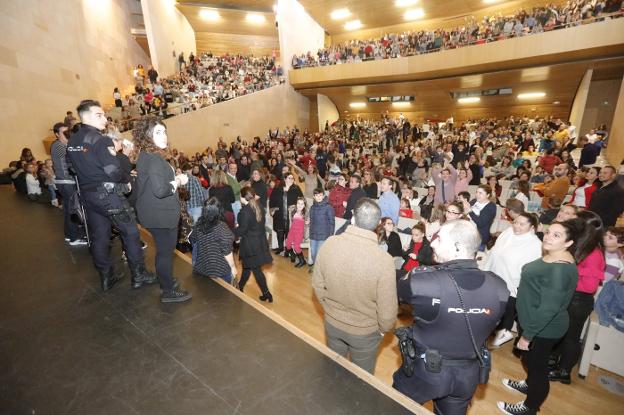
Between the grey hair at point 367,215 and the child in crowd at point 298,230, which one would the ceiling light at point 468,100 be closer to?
the child in crowd at point 298,230

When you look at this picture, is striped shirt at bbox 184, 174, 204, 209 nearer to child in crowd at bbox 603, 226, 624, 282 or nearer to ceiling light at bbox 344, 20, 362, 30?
child in crowd at bbox 603, 226, 624, 282

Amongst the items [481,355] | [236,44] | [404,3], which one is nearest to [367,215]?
[481,355]

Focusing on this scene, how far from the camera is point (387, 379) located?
10.4 ft

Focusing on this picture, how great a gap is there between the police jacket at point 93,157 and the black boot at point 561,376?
13.9 feet

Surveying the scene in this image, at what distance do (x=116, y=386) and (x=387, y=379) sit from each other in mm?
2494

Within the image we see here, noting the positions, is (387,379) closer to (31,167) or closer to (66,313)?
(66,313)

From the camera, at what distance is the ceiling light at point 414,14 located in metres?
18.4

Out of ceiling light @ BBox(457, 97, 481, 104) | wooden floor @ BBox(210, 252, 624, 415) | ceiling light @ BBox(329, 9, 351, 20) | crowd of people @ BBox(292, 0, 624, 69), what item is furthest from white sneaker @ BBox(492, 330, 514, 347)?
ceiling light @ BBox(329, 9, 351, 20)

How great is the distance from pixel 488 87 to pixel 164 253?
1862 centimetres

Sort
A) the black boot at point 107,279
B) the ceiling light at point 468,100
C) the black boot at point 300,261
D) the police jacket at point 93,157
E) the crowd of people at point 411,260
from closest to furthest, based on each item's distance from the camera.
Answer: the crowd of people at point 411,260 → the police jacket at point 93,157 → the black boot at point 107,279 → the black boot at point 300,261 → the ceiling light at point 468,100

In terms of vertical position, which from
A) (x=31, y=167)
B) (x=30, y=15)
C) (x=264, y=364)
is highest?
(x=30, y=15)

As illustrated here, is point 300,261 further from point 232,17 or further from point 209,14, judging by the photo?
point 232,17

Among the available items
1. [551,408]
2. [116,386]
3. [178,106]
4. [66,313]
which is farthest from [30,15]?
[551,408]

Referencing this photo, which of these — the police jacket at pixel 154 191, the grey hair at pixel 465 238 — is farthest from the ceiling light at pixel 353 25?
the grey hair at pixel 465 238
